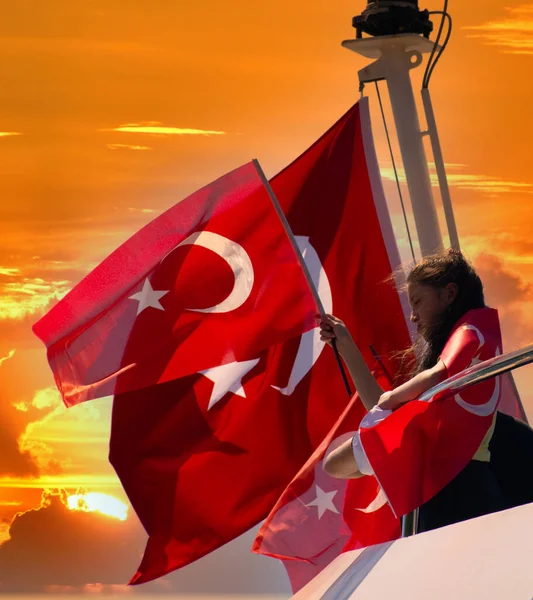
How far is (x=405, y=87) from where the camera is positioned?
335 inches

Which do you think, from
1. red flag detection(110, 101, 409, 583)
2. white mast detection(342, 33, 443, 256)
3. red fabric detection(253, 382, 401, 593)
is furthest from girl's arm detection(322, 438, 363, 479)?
white mast detection(342, 33, 443, 256)

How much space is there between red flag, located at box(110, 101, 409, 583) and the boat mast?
761 millimetres

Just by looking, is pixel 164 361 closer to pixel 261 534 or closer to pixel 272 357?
pixel 272 357

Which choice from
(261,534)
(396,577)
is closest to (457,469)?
(396,577)

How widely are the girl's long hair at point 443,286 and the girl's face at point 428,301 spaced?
0.01 m

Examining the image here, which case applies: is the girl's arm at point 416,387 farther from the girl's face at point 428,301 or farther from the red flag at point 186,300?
the red flag at point 186,300

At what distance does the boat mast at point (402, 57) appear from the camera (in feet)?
27.5

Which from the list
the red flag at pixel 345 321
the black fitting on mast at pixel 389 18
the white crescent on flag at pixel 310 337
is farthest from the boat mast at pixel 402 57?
the white crescent on flag at pixel 310 337

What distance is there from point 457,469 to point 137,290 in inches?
Result: 145

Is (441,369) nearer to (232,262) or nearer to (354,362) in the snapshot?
(354,362)

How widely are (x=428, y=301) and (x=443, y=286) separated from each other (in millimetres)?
84

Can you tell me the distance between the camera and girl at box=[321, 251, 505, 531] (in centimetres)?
465

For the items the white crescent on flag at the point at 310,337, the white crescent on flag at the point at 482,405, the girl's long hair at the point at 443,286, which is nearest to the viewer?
the white crescent on flag at the point at 482,405

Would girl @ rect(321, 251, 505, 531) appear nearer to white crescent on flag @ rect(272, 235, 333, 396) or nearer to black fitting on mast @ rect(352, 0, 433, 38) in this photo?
white crescent on flag @ rect(272, 235, 333, 396)
